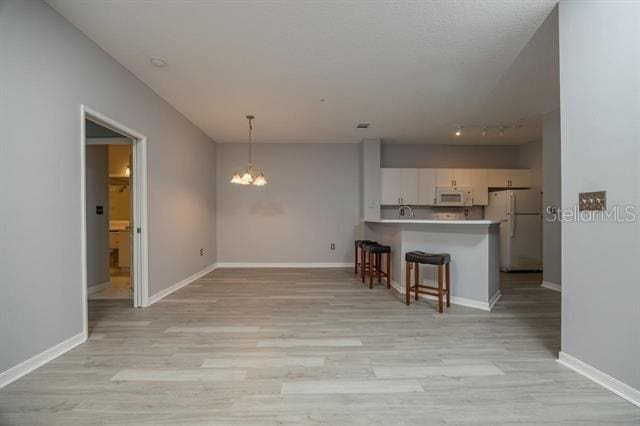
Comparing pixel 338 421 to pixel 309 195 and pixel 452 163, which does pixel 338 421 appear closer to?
pixel 309 195

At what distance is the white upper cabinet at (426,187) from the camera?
235 inches

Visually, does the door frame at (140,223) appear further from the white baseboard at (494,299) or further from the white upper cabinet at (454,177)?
the white upper cabinet at (454,177)

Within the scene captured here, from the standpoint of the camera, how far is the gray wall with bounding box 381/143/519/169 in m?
6.29

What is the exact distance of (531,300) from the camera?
365 centimetres

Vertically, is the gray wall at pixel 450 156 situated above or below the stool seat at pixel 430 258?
above

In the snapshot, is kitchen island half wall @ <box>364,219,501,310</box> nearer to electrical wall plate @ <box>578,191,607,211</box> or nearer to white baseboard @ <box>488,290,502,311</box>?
white baseboard @ <box>488,290,502,311</box>

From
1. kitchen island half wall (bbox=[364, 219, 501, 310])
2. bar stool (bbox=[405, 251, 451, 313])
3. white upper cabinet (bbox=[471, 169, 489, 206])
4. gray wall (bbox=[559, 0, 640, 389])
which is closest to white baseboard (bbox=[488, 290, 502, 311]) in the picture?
kitchen island half wall (bbox=[364, 219, 501, 310])

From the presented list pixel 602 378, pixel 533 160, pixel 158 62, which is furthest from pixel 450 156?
pixel 158 62

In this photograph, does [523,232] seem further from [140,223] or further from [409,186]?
[140,223]

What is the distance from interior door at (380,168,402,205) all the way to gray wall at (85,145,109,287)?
4811 millimetres

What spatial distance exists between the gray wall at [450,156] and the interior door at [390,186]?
16.9 inches

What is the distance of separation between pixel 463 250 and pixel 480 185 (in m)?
3.16

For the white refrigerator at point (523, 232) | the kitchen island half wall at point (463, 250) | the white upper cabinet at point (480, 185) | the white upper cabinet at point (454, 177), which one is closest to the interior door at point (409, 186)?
the white upper cabinet at point (454, 177)

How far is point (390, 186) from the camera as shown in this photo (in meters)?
5.93
